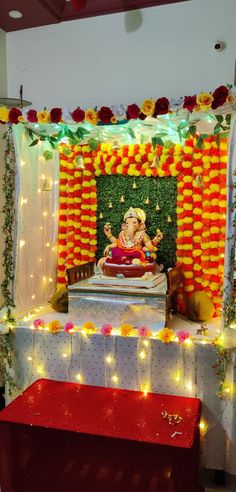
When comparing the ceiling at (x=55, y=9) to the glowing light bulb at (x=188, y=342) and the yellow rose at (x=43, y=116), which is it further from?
the glowing light bulb at (x=188, y=342)

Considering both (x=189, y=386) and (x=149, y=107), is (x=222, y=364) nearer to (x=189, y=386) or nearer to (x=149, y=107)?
(x=189, y=386)

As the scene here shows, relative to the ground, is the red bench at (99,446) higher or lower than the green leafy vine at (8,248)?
lower

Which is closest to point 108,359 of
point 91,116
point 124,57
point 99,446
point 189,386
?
point 189,386

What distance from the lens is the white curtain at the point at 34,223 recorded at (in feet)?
11.8

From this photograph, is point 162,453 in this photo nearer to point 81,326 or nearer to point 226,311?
point 226,311

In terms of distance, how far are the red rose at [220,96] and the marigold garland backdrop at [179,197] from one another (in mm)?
845

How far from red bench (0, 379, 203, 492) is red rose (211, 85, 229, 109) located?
2132 mm

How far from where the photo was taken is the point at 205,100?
281cm

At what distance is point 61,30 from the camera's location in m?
4.52

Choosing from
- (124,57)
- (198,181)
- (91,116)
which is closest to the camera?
(91,116)

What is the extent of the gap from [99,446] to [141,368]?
0.76m

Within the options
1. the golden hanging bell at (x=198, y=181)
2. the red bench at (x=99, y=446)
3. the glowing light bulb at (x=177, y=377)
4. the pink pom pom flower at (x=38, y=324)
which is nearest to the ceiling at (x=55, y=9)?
the golden hanging bell at (x=198, y=181)

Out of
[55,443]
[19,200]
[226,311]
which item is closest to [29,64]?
[19,200]

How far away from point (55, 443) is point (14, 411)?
1.19ft
